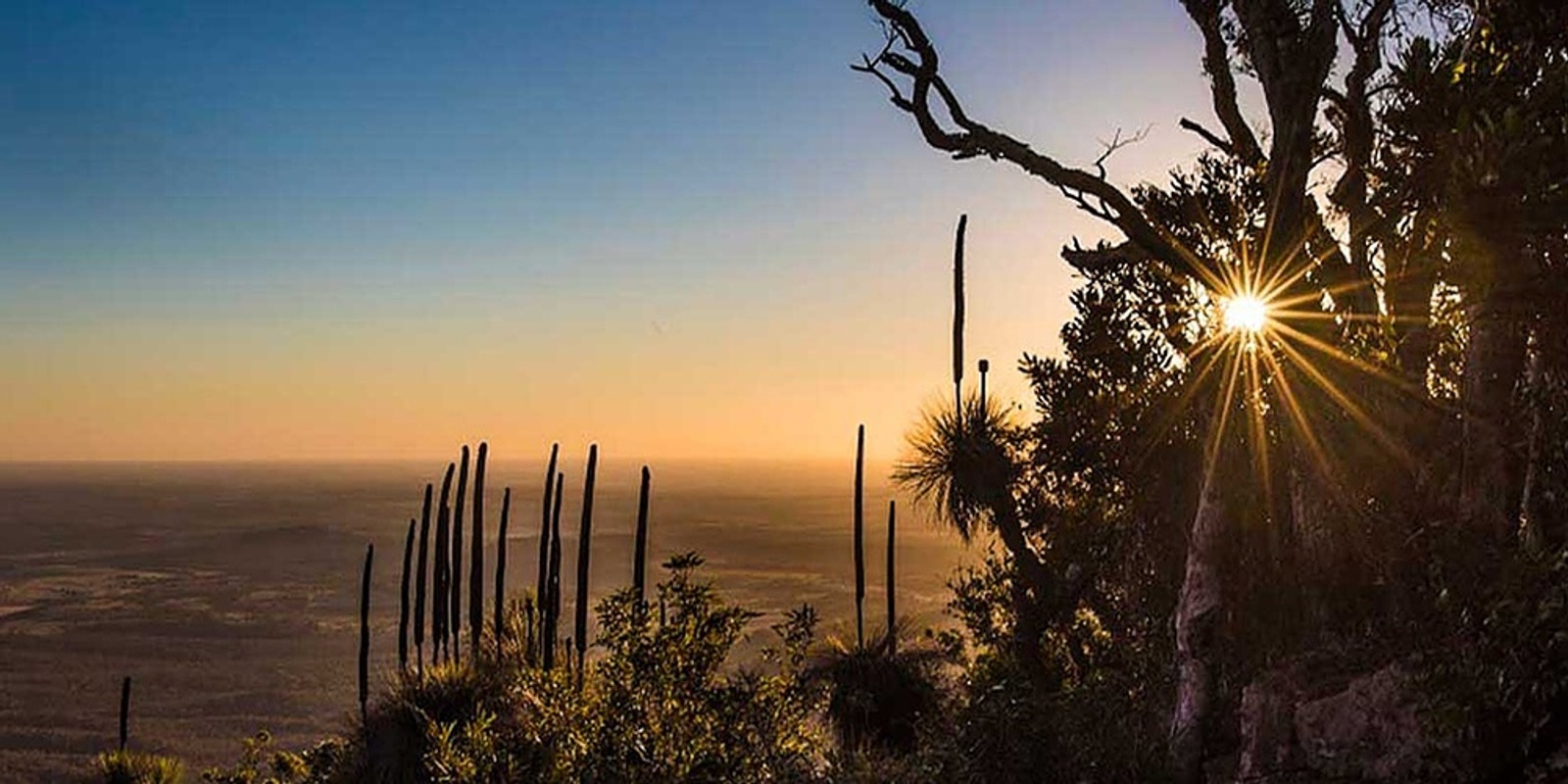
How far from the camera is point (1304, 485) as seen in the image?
39.2 ft

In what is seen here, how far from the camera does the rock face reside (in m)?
9.13

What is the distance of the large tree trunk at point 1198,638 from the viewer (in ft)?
38.3

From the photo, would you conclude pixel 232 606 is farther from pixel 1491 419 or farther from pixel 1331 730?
pixel 1491 419

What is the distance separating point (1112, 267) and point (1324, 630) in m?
7.06

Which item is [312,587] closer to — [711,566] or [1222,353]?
Result: [711,566]

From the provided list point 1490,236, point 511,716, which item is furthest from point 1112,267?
point 511,716

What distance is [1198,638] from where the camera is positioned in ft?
39.3

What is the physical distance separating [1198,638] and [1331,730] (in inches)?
86.2

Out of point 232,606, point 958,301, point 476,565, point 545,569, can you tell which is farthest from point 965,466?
point 232,606

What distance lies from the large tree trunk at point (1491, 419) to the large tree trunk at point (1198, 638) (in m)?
2.53

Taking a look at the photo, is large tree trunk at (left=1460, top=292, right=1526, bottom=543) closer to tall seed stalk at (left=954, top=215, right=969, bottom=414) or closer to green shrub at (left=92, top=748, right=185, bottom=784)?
tall seed stalk at (left=954, top=215, right=969, bottom=414)

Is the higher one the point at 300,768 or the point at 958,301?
the point at 958,301

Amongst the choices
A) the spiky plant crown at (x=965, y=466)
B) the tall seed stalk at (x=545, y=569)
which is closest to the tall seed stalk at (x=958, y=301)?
the spiky plant crown at (x=965, y=466)

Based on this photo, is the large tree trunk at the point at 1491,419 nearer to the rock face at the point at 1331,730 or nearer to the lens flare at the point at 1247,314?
the rock face at the point at 1331,730
